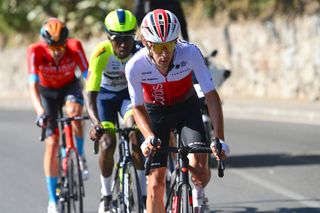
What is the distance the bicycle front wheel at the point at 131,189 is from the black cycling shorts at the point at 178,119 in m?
0.60

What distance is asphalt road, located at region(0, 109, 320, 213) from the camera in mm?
9539

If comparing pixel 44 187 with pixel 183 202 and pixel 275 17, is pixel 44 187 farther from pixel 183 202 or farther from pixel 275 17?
pixel 275 17

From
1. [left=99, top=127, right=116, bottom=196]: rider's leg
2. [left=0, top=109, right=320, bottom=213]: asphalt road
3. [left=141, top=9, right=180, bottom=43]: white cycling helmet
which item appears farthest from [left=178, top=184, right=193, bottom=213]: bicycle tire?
[left=0, top=109, right=320, bottom=213]: asphalt road

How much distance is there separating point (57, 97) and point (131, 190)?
2.06 m

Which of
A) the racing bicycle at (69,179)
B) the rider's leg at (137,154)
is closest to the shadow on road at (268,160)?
the racing bicycle at (69,179)

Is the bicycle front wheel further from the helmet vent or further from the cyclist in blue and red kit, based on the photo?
the helmet vent

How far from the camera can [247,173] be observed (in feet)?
37.7

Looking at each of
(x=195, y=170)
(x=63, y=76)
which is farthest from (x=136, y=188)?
(x=63, y=76)

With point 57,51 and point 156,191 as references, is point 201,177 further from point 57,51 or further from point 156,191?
point 57,51

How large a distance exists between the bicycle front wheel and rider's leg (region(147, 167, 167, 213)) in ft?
2.47

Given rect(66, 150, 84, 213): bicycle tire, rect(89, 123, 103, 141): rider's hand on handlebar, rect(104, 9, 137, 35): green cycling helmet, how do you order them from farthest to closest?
rect(66, 150, 84, 213): bicycle tire, rect(104, 9, 137, 35): green cycling helmet, rect(89, 123, 103, 141): rider's hand on handlebar

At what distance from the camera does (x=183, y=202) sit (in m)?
6.50

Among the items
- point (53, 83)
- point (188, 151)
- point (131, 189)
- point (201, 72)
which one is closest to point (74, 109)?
point (53, 83)

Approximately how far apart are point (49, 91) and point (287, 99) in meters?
12.5
